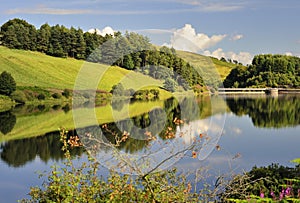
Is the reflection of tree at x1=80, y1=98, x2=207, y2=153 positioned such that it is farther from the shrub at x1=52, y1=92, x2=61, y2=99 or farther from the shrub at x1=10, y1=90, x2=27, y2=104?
the shrub at x1=52, y1=92, x2=61, y2=99

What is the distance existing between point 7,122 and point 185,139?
2940cm

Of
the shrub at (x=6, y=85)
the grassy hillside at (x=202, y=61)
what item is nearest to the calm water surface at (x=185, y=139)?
the grassy hillside at (x=202, y=61)

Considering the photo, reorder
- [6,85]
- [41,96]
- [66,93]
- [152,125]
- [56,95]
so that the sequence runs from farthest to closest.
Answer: [66,93]
[56,95]
[41,96]
[6,85]
[152,125]

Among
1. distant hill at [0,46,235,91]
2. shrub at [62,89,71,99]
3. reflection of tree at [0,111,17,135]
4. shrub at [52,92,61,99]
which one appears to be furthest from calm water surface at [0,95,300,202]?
distant hill at [0,46,235,91]

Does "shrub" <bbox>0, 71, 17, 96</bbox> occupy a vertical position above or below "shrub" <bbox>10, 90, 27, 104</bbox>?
above

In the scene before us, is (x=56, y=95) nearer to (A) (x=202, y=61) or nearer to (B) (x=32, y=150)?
(B) (x=32, y=150)

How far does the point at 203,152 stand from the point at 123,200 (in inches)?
82.0

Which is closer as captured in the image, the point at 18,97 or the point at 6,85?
the point at 6,85

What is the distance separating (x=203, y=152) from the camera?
9094 mm

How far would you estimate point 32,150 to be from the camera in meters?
22.5

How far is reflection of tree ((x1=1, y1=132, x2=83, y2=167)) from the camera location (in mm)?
19828

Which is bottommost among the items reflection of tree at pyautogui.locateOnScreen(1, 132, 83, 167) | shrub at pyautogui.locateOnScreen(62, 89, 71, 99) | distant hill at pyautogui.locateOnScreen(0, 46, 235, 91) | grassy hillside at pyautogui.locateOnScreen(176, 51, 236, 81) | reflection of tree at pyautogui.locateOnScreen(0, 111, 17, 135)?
reflection of tree at pyautogui.locateOnScreen(1, 132, 83, 167)

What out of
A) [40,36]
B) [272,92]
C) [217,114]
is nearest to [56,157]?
[217,114]

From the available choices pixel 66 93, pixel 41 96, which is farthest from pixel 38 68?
pixel 41 96
